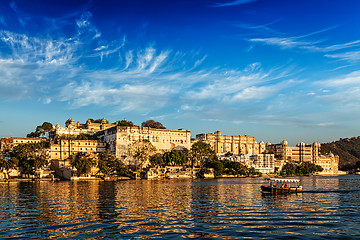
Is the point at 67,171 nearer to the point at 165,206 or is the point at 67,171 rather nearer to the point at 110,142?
the point at 110,142

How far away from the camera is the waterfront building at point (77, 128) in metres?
134

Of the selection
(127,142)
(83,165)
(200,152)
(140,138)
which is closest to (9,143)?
(83,165)

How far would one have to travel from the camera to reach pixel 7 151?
369 feet

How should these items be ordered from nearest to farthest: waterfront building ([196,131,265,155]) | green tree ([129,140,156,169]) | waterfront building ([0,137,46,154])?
green tree ([129,140,156,169]), waterfront building ([0,137,46,154]), waterfront building ([196,131,265,155])

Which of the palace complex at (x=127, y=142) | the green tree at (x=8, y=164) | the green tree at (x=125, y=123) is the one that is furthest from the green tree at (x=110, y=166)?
the green tree at (x=125, y=123)

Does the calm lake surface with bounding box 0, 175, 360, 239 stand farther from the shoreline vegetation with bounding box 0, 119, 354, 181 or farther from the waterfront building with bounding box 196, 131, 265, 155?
the waterfront building with bounding box 196, 131, 265, 155

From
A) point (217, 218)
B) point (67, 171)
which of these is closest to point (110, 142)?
point (67, 171)

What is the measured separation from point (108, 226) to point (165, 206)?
39.7 ft

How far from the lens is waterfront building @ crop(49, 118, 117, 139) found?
134 m

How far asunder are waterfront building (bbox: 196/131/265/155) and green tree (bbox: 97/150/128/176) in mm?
60115

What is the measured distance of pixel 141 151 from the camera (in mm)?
114438

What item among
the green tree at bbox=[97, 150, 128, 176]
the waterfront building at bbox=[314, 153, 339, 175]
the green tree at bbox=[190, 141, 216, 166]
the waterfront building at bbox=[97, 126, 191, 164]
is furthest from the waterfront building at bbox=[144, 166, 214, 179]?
the waterfront building at bbox=[314, 153, 339, 175]

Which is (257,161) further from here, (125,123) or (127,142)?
(125,123)

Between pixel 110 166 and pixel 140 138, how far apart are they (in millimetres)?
26785
